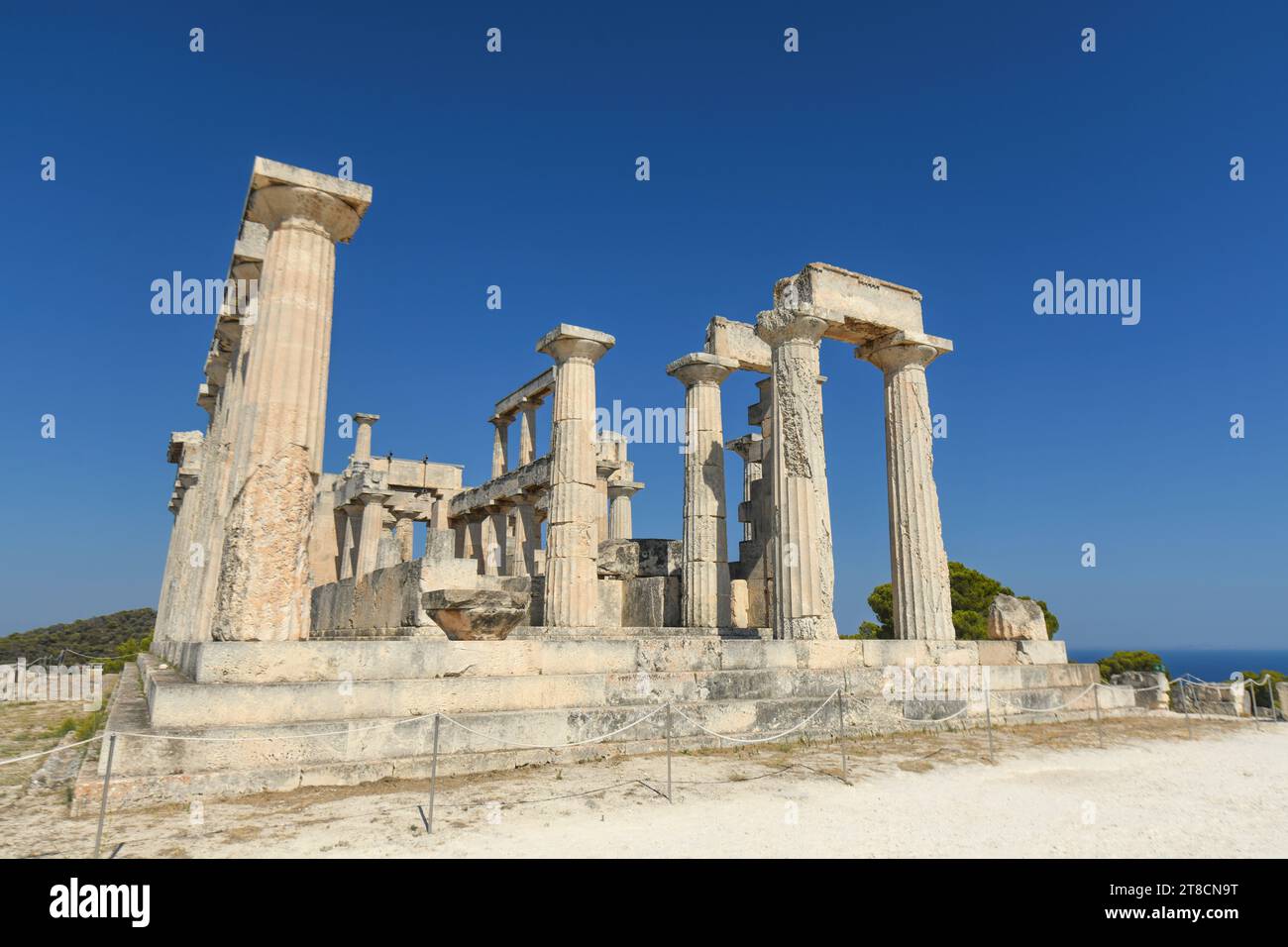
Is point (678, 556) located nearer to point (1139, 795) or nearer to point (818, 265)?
point (818, 265)

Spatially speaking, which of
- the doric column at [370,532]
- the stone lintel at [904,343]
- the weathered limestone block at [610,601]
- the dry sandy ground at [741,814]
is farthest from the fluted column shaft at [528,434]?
the dry sandy ground at [741,814]

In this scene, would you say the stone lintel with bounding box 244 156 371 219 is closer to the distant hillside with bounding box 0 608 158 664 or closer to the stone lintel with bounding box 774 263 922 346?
the stone lintel with bounding box 774 263 922 346

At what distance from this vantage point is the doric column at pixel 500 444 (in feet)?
96.7

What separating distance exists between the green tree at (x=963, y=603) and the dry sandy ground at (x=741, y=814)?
894 inches

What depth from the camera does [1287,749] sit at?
11.3 m

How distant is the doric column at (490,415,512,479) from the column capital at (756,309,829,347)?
56.3 ft

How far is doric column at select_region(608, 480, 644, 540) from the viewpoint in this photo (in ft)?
105

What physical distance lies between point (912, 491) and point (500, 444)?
1831cm

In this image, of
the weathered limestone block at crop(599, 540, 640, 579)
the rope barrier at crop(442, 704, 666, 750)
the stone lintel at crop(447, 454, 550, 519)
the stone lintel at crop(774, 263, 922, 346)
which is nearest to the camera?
the rope barrier at crop(442, 704, 666, 750)

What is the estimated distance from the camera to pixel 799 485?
43.6 feet

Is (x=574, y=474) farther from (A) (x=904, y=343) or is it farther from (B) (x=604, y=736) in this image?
(B) (x=604, y=736)

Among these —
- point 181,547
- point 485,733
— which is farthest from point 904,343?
point 181,547

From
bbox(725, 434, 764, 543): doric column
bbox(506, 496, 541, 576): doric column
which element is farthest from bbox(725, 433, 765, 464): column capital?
bbox(506, 496, 541, 576): doric column
